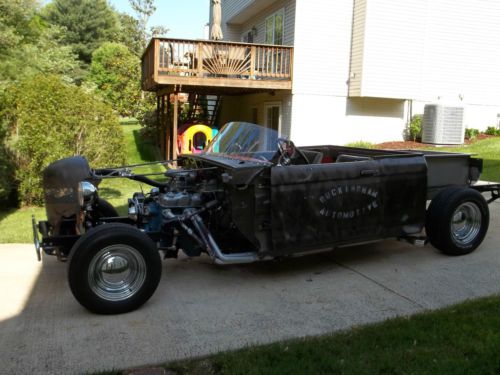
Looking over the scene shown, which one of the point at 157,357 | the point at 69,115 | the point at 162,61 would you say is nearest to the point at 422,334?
the point at 157,357

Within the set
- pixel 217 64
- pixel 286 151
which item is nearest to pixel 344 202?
pixel 286 151

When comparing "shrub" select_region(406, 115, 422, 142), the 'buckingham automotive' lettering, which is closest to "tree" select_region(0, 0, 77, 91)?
the 'buckingham automotive' lettering

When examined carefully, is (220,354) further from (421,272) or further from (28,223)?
(28,223)

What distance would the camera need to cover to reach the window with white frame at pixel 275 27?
16.7 metres

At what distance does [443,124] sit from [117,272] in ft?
45.0

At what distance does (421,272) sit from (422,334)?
164 centimetres

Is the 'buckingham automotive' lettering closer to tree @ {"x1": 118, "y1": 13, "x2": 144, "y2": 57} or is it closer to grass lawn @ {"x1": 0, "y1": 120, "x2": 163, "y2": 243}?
grass lawn @ {"x1": 0, "y1": 120, "x2": 163, "y2": 243}

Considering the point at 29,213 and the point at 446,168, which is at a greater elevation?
the point at 446,168

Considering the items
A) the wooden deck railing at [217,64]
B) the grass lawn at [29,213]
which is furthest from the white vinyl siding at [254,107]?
the grass lawn at [29,213]

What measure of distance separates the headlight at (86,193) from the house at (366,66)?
32.8ft

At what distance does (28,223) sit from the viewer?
767 cm

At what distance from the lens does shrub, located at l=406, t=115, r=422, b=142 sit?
54.0ft

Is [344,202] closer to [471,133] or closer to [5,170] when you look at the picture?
[5,170]

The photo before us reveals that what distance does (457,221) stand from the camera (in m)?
5.69
